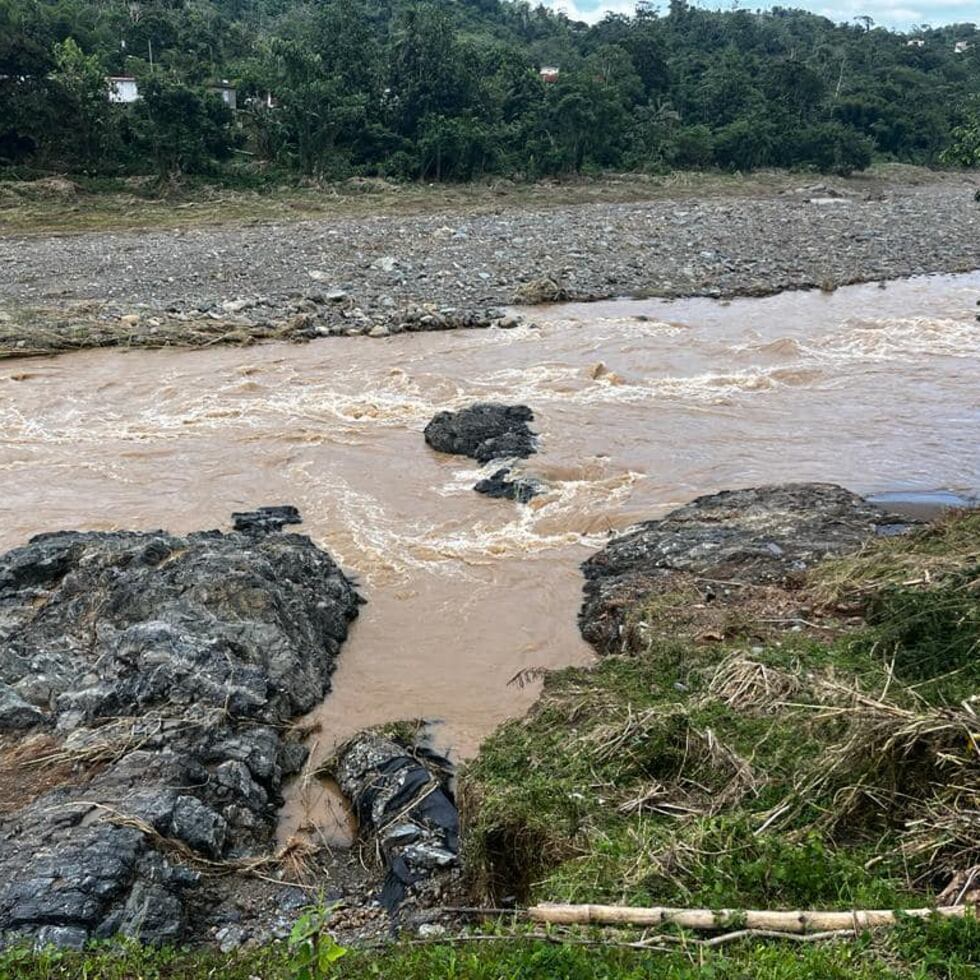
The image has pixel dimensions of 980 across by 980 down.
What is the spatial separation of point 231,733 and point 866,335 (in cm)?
1805

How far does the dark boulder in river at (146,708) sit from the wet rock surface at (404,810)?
0.62 m

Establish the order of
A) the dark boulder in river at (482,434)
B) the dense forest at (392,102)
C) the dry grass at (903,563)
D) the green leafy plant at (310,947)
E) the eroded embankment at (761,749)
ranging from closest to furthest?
the green leafy plant at (310,947), the eroded embankment at (761,749), the dry grass at (903,563), the dark boulder in river at (482,434), the dense forest at (392,102)

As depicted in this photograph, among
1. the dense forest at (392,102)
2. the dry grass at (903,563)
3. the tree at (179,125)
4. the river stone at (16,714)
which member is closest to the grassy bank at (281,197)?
the tree at (179,125)

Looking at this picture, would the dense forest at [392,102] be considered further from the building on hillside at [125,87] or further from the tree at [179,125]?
the building on hillside at [125,87]

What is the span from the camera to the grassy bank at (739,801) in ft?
13.4

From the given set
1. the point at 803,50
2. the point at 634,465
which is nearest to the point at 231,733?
the point at 634,465

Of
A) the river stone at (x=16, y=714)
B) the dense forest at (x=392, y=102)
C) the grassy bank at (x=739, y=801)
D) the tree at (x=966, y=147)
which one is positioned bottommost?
the river stone at (x=16, y=714)

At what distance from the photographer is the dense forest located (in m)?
38.3

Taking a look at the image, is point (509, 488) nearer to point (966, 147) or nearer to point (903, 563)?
point (903, 563)

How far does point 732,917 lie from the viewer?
13.9 feet

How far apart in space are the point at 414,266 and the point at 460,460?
40.1 ft

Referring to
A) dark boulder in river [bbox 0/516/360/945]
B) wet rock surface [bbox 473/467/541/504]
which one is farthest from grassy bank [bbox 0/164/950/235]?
dark boulder in river [bbox 0/516/360/945]

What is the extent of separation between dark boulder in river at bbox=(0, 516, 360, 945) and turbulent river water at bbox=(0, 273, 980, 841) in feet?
1.69

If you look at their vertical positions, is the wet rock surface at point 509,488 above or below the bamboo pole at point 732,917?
below
